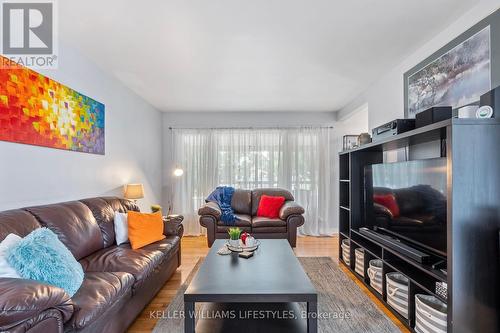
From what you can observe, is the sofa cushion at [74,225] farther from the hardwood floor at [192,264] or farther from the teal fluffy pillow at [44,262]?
the hardwood floor at [192,264]

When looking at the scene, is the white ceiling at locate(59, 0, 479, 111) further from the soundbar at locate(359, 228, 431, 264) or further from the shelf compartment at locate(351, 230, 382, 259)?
the shelf compartment at locate(351, 230, 382, 259)

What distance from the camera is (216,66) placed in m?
2.98

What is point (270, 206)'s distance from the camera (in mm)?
4363

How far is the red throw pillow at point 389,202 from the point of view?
2428mm

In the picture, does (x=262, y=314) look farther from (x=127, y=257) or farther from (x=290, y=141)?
(x=290, y=141)

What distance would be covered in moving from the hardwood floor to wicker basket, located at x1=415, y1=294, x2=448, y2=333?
22cm

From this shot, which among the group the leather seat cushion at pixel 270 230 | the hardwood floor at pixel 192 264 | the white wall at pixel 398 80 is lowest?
the hardwood floor at pixel 192 264

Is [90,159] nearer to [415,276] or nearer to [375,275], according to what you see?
[375,275]

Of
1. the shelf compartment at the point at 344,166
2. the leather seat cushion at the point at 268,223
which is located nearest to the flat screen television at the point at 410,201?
the shelf compartment at the point at 344,166

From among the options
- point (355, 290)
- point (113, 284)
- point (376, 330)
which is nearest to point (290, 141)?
point (355, 290)

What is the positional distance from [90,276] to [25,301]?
74 centimetres

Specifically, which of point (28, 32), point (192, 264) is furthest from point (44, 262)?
point (192, 264)

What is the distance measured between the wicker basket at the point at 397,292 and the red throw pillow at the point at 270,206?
216 cm

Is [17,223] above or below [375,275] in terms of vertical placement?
above
